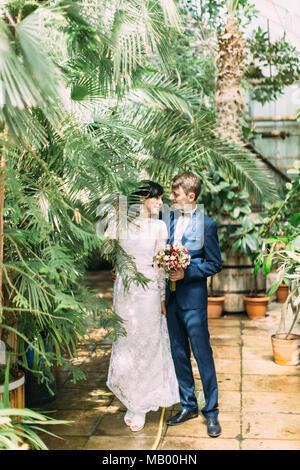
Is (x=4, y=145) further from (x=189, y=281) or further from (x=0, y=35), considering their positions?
(x=189, y=281)

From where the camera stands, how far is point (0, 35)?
1873mm

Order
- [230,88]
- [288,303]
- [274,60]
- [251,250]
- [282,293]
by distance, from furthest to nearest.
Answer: [274,60] < [282,293] < [230,88] < [251,250] < [288,303]

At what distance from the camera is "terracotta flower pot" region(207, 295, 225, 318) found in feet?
19.6

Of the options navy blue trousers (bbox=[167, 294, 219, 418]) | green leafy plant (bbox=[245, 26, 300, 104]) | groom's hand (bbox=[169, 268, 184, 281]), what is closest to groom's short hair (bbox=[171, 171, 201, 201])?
groom's hand (bbox=[169, 268, 184, 281])

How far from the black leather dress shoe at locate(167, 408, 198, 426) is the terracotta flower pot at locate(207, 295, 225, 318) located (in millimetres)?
2736

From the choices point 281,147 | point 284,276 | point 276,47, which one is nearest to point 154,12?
point 284,276

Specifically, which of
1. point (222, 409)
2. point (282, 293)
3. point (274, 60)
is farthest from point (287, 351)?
point (274, 60)

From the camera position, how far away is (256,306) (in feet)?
19.4

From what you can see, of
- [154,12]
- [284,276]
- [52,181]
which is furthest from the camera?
[284,276]

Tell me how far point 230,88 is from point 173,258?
3823 mm

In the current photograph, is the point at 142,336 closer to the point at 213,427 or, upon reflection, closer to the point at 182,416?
the point at 182,416

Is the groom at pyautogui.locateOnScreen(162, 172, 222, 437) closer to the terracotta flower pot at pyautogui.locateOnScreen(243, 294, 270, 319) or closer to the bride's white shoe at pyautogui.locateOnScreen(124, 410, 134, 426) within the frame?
the bride's white shoe at pyautogui.locateOnScreen(124, 410, 134, 426)

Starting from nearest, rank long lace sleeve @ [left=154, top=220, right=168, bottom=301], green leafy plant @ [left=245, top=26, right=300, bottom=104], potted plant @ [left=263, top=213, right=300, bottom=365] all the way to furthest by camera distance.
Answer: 1. long lace sleeve @ [left=154, top=220, right=168, bottom=301]
2. potted plant @ [left=263, top=213, right=300, bottom=365]
3. green leafy plant @ [left=245, top=26, right=300, bottom=104]

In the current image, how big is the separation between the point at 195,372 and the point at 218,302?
5.97 feet
